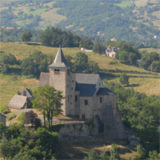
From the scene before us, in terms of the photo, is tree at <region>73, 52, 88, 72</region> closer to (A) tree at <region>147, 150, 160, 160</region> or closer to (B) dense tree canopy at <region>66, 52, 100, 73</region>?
(B) dense tree canopy at <region>66, 52, 100, 73</region>

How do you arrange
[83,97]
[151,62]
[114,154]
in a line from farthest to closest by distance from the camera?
[151,62]
[83,97]
[114,154]

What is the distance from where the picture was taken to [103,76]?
147500 millimetres

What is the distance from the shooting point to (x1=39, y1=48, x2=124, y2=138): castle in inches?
2950

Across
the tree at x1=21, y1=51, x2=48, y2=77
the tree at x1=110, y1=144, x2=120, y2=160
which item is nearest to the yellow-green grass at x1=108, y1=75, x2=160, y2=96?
the tree at x1=21, y1=51, x2=48, y2=77

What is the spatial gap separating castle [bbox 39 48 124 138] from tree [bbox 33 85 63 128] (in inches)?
116

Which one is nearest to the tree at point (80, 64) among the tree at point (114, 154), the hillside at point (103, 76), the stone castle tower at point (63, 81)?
the hillside at point (103, 76)

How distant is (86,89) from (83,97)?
6.87ft

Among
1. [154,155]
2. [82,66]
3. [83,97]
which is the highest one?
[82,66]

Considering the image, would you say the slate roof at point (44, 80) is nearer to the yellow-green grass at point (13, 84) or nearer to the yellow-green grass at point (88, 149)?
the yellow-green grass at point (88, 149)

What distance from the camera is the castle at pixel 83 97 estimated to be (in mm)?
74938

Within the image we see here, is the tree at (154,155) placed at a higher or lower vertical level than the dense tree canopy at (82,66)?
lower

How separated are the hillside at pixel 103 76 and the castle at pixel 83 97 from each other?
3167 centimetres

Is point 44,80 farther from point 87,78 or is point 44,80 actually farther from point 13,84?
point 13,84

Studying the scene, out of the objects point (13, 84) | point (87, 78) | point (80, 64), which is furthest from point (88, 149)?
point (80, 64)
